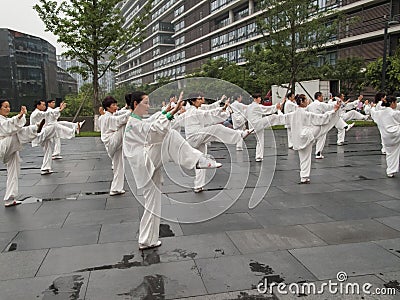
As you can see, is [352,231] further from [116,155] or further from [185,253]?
[116,155]

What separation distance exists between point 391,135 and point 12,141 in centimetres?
839

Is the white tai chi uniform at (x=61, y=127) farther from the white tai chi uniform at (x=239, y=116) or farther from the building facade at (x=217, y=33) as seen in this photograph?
the building facade at (x=217, y=33)

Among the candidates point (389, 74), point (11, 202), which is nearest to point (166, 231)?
point (11, 202)

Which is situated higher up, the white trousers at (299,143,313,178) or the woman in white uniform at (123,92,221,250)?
the woman in white uniform at (123,92,221,250)

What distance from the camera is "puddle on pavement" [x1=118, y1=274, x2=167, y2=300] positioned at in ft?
11.5

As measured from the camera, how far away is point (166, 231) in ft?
17.5

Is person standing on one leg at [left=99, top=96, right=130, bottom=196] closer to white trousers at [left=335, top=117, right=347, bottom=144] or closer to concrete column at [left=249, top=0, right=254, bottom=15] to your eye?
white trousers at [left=335, top=117, right=347, bottom=144]

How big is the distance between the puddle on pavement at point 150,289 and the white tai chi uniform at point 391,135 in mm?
6959

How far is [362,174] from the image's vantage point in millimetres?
8945

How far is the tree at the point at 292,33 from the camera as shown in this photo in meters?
21.5

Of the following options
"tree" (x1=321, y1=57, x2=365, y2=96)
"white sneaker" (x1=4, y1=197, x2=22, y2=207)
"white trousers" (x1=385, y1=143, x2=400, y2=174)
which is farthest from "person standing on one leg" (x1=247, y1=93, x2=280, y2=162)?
"tree" (x1=321, y1=57, x2=365, y2=96)

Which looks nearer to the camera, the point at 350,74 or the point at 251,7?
the point at 350,74

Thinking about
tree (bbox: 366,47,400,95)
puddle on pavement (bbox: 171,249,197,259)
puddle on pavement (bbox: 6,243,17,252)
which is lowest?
puddle on pavement (bbox: 171,249,197,259)

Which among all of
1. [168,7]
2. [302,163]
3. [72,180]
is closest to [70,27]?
[72,180]
